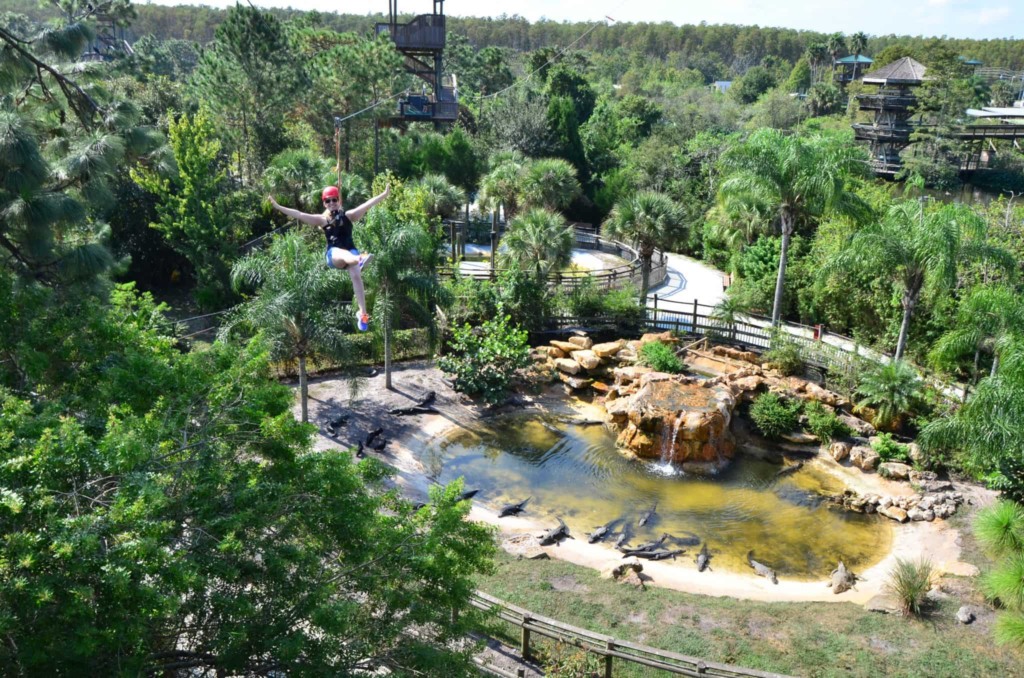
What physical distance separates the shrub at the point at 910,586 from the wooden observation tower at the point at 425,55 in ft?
119

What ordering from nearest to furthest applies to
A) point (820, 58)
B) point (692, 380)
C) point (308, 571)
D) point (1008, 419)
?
point (308, 571)
point (1008, 419)
point (692, 380)
point (820, 58)

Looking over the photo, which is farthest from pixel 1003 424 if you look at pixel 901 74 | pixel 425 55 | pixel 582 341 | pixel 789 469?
pixel 901 74

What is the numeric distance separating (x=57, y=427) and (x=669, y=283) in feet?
89.1

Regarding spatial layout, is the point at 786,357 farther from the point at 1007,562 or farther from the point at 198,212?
the point at 198,212

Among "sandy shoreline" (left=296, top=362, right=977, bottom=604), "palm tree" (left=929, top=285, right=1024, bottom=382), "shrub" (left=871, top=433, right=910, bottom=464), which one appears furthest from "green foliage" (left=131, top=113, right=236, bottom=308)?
"palm tree" (left=929, top=285, right=1024, bottom=382)

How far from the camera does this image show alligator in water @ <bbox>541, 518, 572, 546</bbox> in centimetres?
1402

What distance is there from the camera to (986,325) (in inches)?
628

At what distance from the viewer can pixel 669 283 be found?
31625mm

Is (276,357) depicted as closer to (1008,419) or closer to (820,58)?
(1008,419)

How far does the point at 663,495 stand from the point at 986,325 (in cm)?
767

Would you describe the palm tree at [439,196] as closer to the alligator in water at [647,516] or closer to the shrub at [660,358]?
the shrub at [660,358]

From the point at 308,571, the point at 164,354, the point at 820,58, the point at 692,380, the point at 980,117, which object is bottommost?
the point at 692,380

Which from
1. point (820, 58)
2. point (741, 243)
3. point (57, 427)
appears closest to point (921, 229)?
point (741, 243)

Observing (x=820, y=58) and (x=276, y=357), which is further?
(x=820, y=58)
